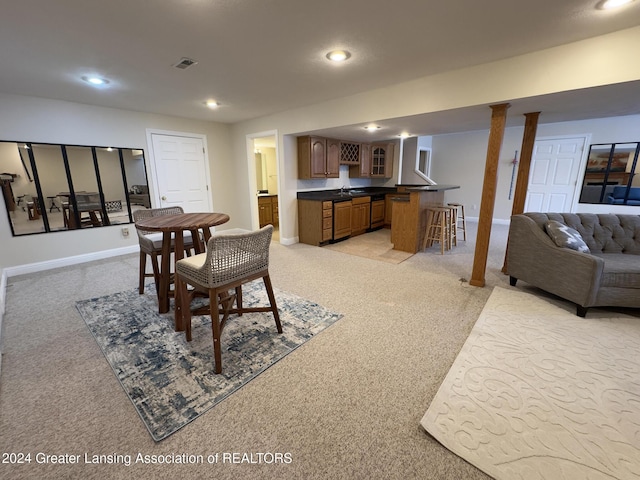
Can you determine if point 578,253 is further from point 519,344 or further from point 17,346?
point 17,346

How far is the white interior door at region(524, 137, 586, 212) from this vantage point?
5.61 metres

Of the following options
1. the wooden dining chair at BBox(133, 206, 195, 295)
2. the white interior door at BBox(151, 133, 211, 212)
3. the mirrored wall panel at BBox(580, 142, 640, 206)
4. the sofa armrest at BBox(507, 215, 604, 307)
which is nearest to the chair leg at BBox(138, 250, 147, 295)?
the wooden dining chair at BBox(133, 206, 195, 295)

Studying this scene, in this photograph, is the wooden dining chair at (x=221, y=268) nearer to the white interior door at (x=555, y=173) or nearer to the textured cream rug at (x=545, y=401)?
the textured cream rug at (x=545, y=401)

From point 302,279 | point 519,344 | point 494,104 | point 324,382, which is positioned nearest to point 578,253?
point 519,344

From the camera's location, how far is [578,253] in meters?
2.44

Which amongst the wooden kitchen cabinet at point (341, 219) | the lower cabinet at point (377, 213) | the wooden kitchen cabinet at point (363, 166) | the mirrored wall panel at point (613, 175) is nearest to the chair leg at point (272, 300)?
the wooden kitchen cabinet at point (341, 219)

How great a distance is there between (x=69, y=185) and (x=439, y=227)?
19.0 feet

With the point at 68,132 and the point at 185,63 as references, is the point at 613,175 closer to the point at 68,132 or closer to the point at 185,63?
the point at 185,63

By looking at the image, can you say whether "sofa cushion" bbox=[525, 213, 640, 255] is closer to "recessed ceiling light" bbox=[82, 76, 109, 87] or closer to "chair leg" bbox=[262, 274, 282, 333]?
"chair leg" bbox=[262, 274, 282, 333]

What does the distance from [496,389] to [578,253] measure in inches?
66.6

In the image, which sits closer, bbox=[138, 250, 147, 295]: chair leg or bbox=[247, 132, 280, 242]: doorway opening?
bbox=[138, 250, 147, 295]: chair leg

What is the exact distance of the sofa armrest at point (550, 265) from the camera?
2346mm

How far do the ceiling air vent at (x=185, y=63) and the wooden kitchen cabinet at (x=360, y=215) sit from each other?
3462 millimetres

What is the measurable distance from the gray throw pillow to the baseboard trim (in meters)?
5.82
